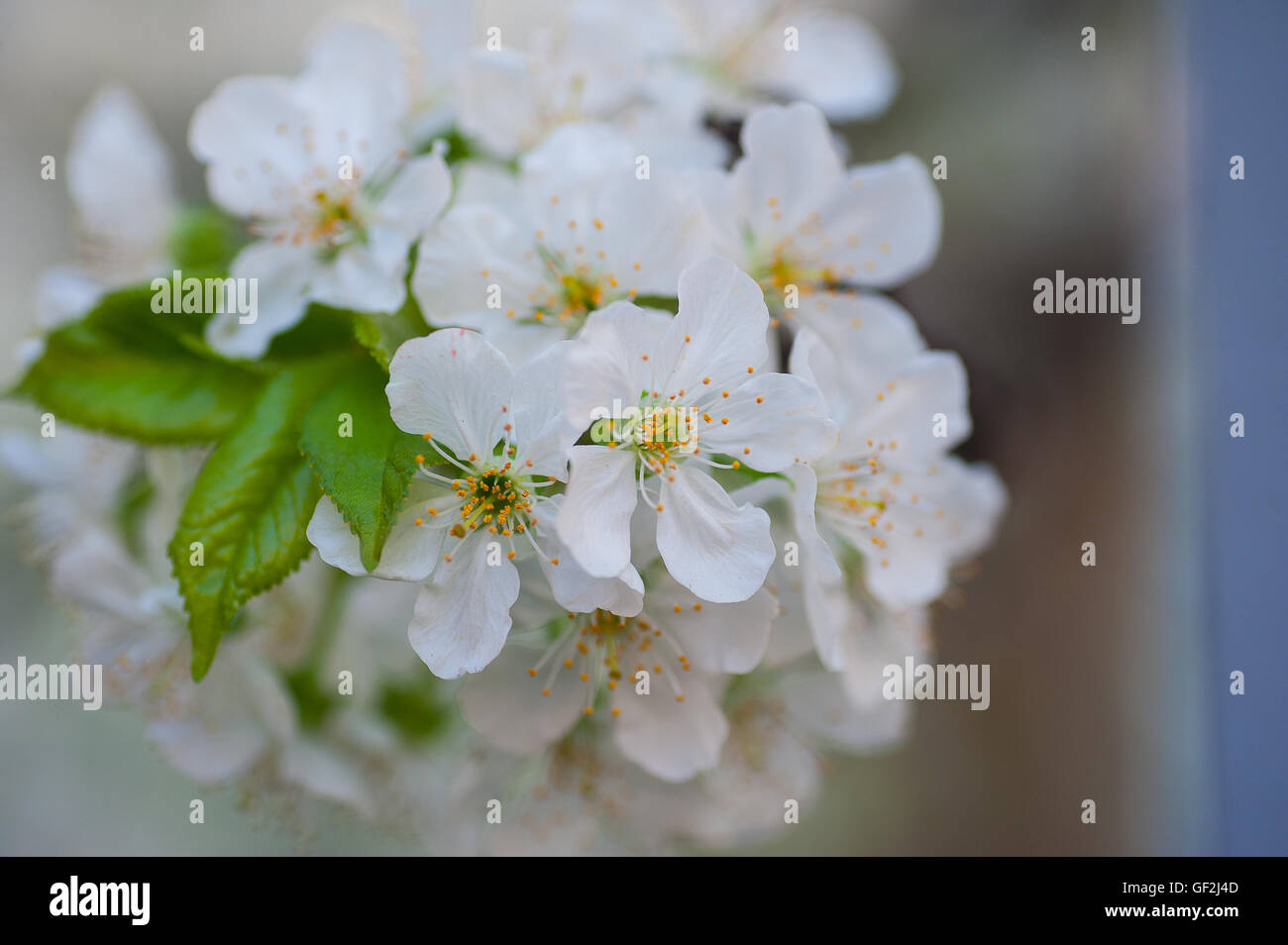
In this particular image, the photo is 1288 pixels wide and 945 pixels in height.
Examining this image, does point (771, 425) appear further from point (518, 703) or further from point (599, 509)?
point (518, 703)

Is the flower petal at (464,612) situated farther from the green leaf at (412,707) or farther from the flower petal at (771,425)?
the green leaf at (412,707)

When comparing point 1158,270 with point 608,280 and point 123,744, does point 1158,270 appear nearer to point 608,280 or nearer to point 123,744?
point 608,280

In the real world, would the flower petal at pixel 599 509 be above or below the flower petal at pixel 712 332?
below

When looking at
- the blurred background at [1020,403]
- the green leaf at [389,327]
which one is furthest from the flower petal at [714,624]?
the blurred background at [1020,403]

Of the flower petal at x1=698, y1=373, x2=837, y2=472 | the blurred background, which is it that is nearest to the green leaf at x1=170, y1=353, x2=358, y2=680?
the flower petal at x1=698, y1=373, x2=837, y2=472

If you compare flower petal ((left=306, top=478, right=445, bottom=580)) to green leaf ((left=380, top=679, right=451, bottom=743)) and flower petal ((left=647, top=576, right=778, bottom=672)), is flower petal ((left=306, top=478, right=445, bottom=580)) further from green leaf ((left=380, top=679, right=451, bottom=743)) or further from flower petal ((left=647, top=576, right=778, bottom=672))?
green leaf ((left=380, top=679, right=451, bottom=743))

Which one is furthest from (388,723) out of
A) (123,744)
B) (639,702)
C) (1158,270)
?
(1158,270)
